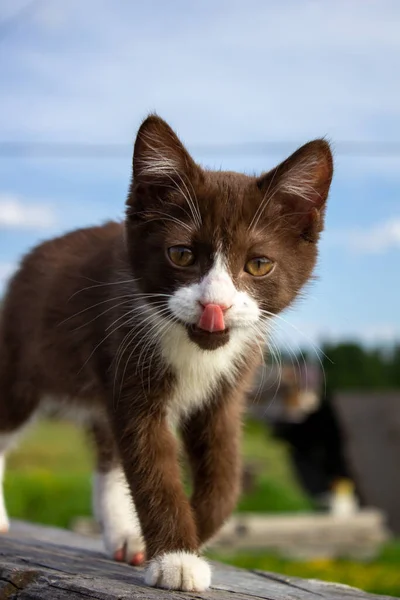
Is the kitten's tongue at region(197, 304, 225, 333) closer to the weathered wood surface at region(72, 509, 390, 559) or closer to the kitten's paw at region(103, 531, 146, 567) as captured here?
the kitten's paw at region(103, 531, 146, 567)

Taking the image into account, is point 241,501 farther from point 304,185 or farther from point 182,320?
point 182,320

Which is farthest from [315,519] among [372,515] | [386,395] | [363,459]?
[386,395]

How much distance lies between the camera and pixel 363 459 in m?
14.7

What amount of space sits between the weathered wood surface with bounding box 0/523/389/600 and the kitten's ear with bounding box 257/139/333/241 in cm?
141

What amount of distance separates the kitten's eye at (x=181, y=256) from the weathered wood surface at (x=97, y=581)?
1158 mm

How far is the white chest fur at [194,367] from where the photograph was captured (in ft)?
10.8

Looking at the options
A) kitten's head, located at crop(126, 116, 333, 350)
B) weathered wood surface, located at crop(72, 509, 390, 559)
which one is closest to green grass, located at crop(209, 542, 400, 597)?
weathered wood surface, located at crop(72, 509, 390, 559)

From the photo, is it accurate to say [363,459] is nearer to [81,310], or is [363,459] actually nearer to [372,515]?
[372,515]

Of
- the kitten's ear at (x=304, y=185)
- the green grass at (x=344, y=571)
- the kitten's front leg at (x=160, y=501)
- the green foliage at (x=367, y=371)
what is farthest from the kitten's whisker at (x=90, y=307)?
the green foliage at (x=367, y=371)

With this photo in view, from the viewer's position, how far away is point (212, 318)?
284cm

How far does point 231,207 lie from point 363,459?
12.4m

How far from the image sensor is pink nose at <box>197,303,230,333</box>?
112 inches

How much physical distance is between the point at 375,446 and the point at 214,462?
39.1 ft

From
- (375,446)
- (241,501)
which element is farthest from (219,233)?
(375,446)
